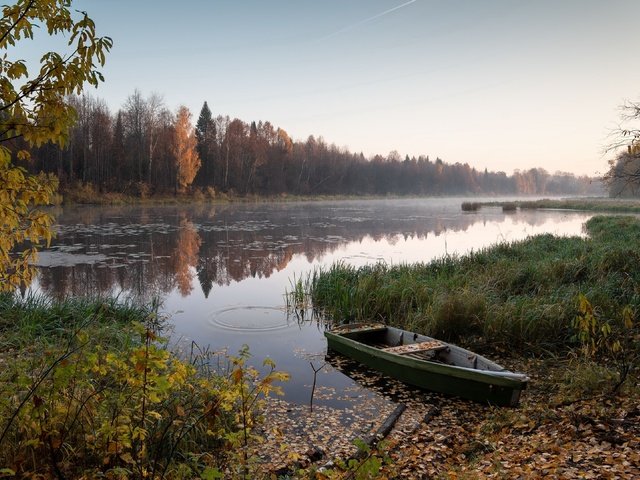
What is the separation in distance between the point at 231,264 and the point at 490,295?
1038 cm

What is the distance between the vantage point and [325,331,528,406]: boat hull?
6.34 metres

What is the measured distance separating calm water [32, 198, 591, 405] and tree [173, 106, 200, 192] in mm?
21114

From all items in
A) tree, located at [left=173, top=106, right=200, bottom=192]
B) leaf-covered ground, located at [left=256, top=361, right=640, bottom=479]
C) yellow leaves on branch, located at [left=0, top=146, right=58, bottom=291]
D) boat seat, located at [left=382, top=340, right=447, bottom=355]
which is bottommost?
leaf-covered ground, located at [left=256, top=361, right=640, bottom=479]

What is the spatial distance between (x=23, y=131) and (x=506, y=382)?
6119 mm

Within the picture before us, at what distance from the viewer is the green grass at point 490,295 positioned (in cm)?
926

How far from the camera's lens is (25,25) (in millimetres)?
3664

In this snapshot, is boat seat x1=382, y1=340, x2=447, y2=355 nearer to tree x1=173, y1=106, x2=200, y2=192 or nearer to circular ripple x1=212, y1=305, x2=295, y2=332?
circular ripple x1=212, y1=305, x2=295, y2=332

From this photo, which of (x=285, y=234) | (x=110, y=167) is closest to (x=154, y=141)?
(x=110, y=167)

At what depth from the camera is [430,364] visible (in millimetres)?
7035

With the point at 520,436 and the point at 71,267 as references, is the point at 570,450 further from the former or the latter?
the point at 71,267

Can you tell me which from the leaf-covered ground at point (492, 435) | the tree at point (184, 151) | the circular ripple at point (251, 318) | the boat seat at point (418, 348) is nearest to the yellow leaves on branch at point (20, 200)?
the leaf-covered ground at point (492, 435)

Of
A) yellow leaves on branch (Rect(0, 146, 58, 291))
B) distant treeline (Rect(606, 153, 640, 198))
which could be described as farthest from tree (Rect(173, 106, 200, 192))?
yellow leaves on branch (Rect(0, 146, 58, 291))

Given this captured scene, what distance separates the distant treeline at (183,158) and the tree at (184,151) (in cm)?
12

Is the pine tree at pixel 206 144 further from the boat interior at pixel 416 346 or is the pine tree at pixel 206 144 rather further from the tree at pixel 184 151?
the boat interior at pixel 416 346
